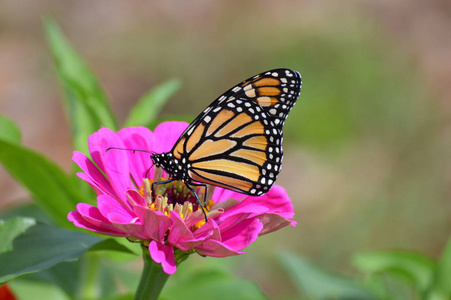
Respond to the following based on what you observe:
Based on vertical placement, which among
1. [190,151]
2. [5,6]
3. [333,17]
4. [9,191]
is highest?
[5,6]

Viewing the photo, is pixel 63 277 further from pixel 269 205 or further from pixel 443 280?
pixel 443 280

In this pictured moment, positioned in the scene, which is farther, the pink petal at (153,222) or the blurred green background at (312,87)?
the blurred green background at (312,87)

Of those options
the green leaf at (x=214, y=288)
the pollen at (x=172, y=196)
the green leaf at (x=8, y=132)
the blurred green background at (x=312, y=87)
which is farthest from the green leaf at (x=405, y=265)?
the blurred green background at (x=312, y=87)

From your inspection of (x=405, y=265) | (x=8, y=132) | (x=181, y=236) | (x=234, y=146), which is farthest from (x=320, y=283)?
(x=8, y=132)

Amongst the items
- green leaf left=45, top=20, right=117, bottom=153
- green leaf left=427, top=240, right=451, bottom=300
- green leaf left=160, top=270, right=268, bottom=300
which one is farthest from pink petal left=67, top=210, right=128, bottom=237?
green leaf left=427, top=240, right=451, bottom=300

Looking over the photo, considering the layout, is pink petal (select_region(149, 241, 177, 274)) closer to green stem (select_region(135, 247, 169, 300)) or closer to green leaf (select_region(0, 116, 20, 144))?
green stem (select_region(135, 247, 169, 300))

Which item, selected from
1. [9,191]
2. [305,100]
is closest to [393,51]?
[305,100]

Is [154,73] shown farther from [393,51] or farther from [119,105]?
[393,51]

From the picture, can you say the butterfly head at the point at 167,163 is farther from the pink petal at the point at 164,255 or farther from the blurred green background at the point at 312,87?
the blurred green background at the point at 312,87
